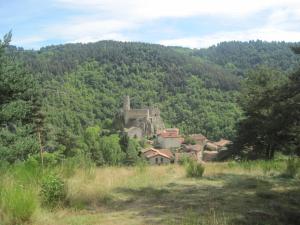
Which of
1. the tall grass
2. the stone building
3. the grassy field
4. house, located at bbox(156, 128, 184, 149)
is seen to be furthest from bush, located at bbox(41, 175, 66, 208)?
the stone building

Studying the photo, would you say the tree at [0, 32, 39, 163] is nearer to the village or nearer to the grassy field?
the grassy field

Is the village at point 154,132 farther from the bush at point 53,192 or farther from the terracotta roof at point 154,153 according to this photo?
the bush at point 53,192

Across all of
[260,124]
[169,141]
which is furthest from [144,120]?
[260,124]

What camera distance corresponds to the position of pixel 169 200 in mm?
7504

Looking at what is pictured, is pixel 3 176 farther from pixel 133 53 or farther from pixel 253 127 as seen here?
pixel 133 53

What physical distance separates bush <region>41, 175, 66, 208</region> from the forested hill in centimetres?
8526

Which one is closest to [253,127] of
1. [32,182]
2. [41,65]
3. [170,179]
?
[170,179]

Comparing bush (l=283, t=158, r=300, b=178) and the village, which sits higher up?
bush (l=283, t=158, r=300, b=178)

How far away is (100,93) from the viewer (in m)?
145

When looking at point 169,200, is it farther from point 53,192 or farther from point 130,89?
point 130,89

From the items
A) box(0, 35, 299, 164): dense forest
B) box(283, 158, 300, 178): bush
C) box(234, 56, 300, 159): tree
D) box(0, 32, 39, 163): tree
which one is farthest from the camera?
box(0, 35, 299, 164): dense forest

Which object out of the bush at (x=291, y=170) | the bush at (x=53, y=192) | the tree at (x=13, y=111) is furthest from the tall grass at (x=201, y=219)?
the tree at (x=13, y=111)

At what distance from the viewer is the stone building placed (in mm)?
116688

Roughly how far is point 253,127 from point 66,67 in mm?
147006
